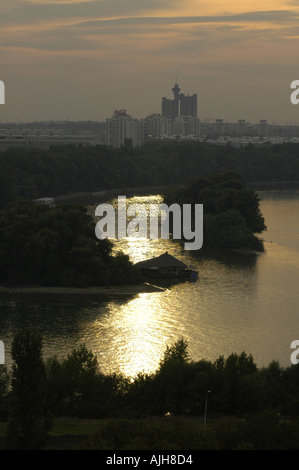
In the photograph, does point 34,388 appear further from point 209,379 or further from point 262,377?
point 262,377

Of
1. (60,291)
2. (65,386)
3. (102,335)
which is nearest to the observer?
(65,386)

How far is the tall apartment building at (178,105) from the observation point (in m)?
108

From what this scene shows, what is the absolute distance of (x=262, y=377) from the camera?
7734 millimetres

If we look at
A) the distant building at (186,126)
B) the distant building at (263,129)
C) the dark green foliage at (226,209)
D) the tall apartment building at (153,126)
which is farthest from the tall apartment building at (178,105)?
the dark green foliage at (226,209)

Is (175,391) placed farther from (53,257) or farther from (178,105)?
(178,105)

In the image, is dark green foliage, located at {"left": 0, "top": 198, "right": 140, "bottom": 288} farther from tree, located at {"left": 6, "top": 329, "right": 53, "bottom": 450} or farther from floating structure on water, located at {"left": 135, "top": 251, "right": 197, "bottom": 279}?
tree, located at {"left": 6, "top": 329, "right": 53, "bottom": 450}

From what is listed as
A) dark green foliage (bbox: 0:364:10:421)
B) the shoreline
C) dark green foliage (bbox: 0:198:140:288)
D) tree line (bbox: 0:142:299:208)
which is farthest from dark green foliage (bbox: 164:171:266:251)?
dark green foliage (bbox: 0:364:10:421)

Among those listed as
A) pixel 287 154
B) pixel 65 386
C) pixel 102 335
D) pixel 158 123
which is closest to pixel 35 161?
pixel 287 154

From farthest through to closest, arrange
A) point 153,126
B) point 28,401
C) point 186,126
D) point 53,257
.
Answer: point 186,126 → point 153,126 → point 53,257 → point 28,401

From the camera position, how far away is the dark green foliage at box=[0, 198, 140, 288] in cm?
1330

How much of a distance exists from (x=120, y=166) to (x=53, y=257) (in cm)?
2011

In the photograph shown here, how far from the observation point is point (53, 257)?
13.4 m

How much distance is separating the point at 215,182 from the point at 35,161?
10.6m

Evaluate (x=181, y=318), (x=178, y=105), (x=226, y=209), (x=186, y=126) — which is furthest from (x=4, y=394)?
(x=178, y=105)
